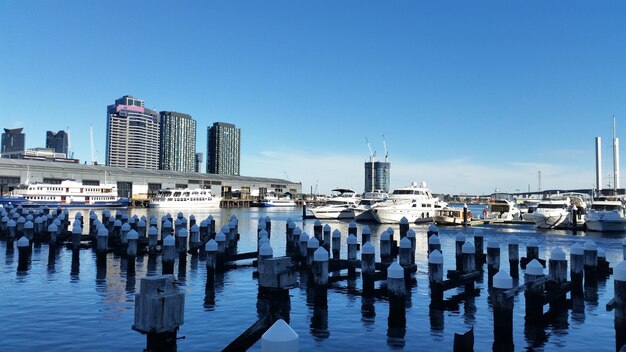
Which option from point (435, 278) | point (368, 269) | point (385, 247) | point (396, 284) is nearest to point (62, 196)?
point (385, 247)

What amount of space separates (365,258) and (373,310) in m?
2.84

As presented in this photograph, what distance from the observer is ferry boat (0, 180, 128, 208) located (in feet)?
359

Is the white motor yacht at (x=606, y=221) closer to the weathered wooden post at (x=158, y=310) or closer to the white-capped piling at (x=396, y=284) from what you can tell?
the white-capped piling at (x=396, y=284)

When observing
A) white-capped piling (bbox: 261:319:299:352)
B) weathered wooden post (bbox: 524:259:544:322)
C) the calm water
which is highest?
white-capped piling (bbox: 261:319:299:352)

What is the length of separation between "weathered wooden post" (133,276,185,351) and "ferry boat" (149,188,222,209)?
408 ft

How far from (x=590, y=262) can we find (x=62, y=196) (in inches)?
4523

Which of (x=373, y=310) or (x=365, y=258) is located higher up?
(x=365, y=258)

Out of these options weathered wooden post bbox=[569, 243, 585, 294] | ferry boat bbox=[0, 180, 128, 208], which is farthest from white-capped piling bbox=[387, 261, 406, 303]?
ferry boat bbox=[0, 180, 128, 208]

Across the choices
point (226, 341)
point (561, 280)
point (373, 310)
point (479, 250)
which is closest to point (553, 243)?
point (479, 250)

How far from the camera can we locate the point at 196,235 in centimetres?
3856

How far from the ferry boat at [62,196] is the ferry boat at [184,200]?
1330cm

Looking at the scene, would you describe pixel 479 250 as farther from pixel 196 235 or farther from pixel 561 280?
pixel 196 235

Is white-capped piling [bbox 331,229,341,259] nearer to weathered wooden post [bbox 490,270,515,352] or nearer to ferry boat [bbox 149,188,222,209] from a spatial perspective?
weathered wooden post [bbox 490,270,515,352]

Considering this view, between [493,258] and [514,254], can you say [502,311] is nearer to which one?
[493,258]
